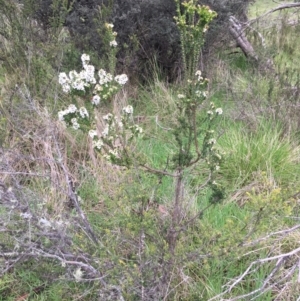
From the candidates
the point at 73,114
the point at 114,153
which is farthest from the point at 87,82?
the point at 114,153

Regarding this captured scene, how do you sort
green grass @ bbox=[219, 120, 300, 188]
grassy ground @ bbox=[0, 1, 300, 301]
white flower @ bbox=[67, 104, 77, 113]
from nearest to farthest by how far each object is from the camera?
1. white flower @ bbox=[67, 104, 77, 113]
2. grassy ground @ bbox=[0, 1, 300, 301]
3. green grass @ bbox=[219, 120, 300, 188]

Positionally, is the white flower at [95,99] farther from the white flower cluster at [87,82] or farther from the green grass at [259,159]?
the green grass at [259,159]

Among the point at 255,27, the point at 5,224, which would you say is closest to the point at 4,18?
the point at 5,224

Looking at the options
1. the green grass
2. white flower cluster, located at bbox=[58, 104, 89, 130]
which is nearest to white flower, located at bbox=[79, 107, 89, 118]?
white flower cluster, located at bbox=[58, 104, 89, 130]

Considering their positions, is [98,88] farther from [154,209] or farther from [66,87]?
[154,209]

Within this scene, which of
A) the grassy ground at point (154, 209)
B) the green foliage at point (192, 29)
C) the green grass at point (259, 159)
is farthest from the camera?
the green grass at point (259, 159)

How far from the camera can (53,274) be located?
2164 mm

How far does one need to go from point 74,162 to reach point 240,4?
2853mm

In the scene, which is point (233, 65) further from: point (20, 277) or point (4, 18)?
point (20, 277)

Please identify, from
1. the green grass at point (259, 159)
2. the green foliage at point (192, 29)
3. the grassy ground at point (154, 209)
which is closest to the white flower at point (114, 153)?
the grassy ground at point (154, 209)

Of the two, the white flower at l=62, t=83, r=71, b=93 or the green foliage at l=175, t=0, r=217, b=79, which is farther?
the white flower at l=62, t=83, r=71, b=93

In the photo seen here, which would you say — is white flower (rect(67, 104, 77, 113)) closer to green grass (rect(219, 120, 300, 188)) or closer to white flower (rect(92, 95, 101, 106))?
white flower (rect(92, 95, 101, 106))

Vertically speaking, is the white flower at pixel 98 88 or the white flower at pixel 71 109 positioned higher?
the white flower at pixel 98 88

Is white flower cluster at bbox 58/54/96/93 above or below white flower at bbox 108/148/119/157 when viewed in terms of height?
above
